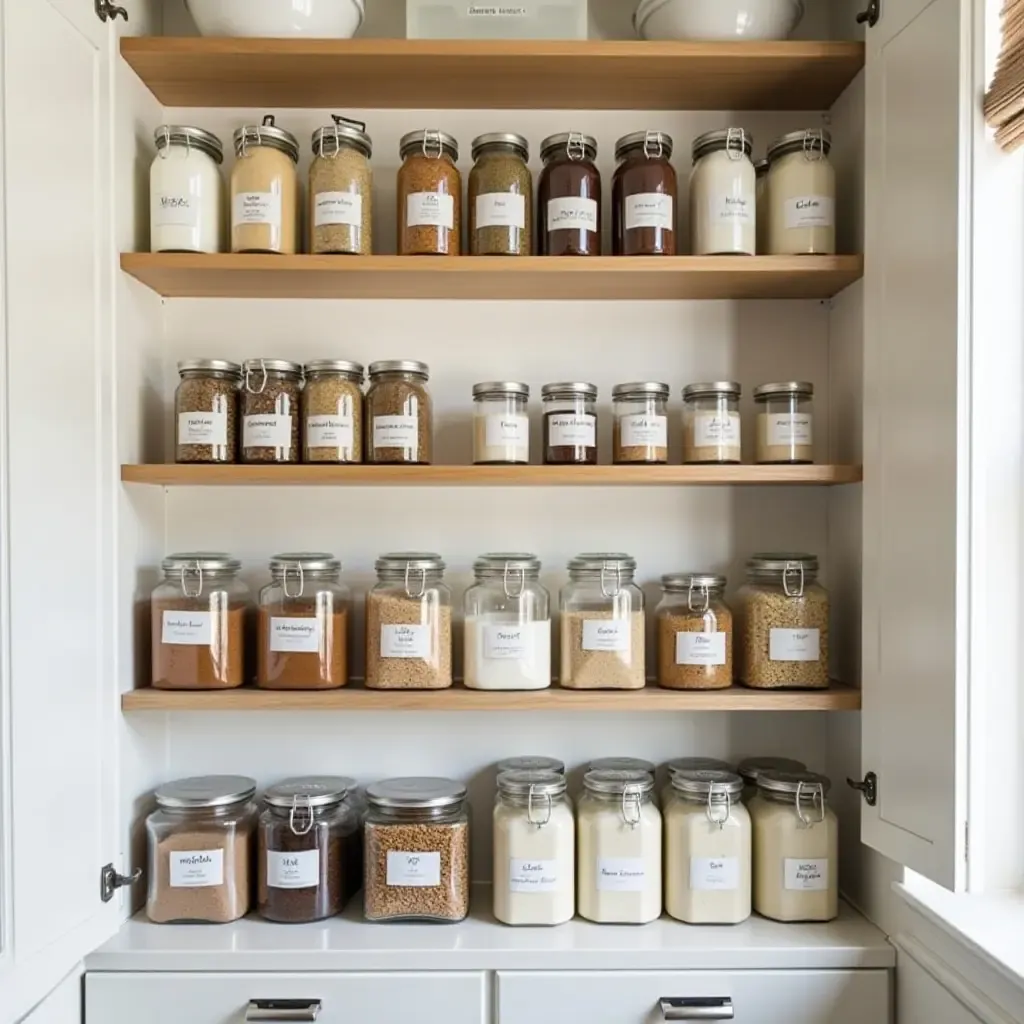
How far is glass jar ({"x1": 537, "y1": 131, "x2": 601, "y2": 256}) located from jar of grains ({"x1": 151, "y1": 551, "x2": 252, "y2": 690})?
29.1 inches

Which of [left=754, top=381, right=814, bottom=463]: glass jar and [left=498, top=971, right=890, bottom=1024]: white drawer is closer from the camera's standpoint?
[left=498, top=971, right=890, bottom=1024]: white drawer

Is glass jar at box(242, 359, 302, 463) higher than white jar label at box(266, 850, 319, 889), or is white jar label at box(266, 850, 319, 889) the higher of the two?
glass jar at box(242, 359, 302, 463)

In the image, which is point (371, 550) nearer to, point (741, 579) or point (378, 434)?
point (378, 434)

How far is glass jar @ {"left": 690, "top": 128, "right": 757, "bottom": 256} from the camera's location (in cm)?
143

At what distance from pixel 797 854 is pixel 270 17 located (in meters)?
1.52

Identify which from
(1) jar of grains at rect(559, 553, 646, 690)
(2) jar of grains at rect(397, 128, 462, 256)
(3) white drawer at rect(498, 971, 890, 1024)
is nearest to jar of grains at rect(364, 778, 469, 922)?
(3) white drawer at rect(498, 971, 890, 1024)

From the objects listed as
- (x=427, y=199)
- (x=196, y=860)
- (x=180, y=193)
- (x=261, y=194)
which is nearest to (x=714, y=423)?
(x=427, y=199)

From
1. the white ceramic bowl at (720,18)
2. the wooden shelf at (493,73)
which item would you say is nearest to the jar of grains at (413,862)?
the wooden shelf at (493,73)

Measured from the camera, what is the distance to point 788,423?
4.73 feet

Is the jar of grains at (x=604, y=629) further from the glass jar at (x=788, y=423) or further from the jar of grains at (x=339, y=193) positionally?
the jar of grains at (x=339, y=193)

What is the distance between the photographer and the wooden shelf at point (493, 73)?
55.7 inches

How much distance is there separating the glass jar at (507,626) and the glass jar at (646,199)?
53 centimetres

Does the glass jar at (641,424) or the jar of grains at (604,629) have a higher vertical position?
the glass jar at (641,424)

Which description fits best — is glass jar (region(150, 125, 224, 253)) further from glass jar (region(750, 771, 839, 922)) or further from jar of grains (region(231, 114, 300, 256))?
glass jar (region(750, 771, 839, 922))
